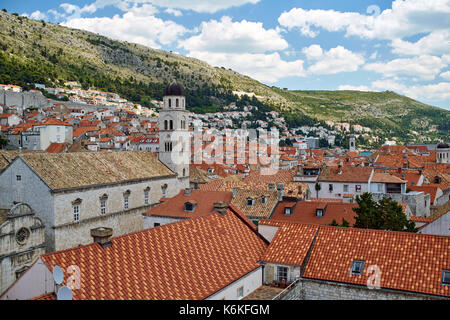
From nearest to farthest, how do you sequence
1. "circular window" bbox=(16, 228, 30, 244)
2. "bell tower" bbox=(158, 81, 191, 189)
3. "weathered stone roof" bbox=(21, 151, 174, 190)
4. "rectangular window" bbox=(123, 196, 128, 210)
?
"circular window" bbox=(16, 228, 30, 244) → "weathered stone roof" bbox=(21, 151, 174, 190) → "rectangular window" bbox=(123, 196, 128, 210) → "bell tower" bbox=(158, 81, 191, 189)

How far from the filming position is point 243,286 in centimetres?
1977

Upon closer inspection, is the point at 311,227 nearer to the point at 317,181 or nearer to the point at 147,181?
the point at 147,181

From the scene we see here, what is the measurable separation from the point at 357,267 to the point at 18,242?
24.0m

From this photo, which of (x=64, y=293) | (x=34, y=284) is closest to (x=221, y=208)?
(x=34, y=284)

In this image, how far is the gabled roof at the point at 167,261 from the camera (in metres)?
15.6

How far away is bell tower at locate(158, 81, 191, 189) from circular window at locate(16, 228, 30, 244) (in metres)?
22.1

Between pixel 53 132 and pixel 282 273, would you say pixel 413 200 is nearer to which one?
pixel 282 273

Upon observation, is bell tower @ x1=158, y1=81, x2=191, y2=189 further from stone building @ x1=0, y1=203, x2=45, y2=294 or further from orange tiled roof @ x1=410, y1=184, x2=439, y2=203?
orange tiled roof @ x1=410, y1=184, x2=439, y2=203

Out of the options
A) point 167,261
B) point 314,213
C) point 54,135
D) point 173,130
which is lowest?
point 314,213

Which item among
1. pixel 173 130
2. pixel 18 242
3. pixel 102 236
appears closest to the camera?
pixel 102 236

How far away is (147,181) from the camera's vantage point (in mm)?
43844

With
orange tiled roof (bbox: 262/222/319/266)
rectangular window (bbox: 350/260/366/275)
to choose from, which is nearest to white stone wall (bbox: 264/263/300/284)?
orange tiled roof (bbox: 262/222/319/266)

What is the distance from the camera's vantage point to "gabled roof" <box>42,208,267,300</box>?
51.0ft
